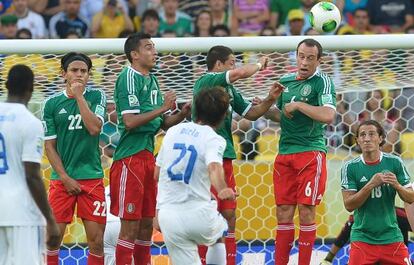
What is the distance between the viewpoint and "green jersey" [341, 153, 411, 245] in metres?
9.78

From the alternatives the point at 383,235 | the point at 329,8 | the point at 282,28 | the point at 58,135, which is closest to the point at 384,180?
the point at 383,235

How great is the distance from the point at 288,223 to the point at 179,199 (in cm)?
186

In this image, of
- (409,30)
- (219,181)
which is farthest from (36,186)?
(409,30)

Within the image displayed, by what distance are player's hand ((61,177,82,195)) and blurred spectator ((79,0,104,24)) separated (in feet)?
22.0

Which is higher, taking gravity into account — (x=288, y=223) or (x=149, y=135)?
(x=149, y=135)

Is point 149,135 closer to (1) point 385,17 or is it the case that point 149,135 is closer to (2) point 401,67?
(2) point 401,67

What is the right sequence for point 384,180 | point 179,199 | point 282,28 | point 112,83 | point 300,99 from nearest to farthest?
point 179,199
point 384,180
point 300,99
point 112,83
point 282,28

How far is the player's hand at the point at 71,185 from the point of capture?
974 cm

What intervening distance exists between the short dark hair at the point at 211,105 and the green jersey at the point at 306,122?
1.72m

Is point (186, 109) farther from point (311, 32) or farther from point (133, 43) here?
point (311, 32)

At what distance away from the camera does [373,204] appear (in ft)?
32.2

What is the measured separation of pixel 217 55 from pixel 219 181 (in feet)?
7.21

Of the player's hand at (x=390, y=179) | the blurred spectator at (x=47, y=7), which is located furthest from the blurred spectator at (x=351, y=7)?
the player's hand at (x=390, y=179)

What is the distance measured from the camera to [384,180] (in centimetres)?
948
